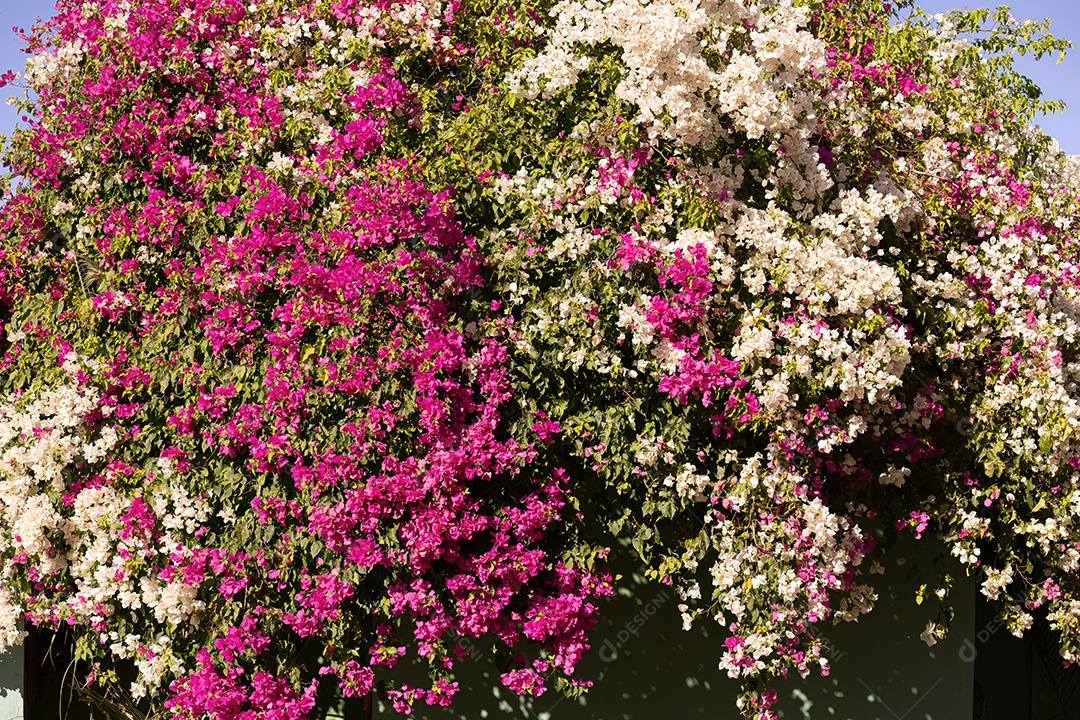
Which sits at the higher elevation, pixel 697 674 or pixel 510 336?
pixel 510 336

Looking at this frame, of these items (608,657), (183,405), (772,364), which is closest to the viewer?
(772,364)

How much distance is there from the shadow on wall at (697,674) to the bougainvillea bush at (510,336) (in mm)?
575

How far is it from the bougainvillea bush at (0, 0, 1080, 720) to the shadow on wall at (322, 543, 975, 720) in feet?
1.89

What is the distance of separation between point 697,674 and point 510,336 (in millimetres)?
2565

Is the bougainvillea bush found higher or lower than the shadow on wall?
higher

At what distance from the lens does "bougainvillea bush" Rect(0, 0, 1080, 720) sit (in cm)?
516

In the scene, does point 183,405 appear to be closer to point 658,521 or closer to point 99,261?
point 99,261

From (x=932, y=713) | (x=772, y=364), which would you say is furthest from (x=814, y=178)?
(x=932, y=713)

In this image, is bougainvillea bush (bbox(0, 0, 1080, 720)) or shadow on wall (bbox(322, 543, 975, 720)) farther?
shadow on wall (bbox(322, 543, 975, 720))

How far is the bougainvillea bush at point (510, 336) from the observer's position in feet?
16.9

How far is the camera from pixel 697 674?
21.7 ft

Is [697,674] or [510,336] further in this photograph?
[697,674]

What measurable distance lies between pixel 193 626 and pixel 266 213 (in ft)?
6.99

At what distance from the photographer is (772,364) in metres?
5.14
